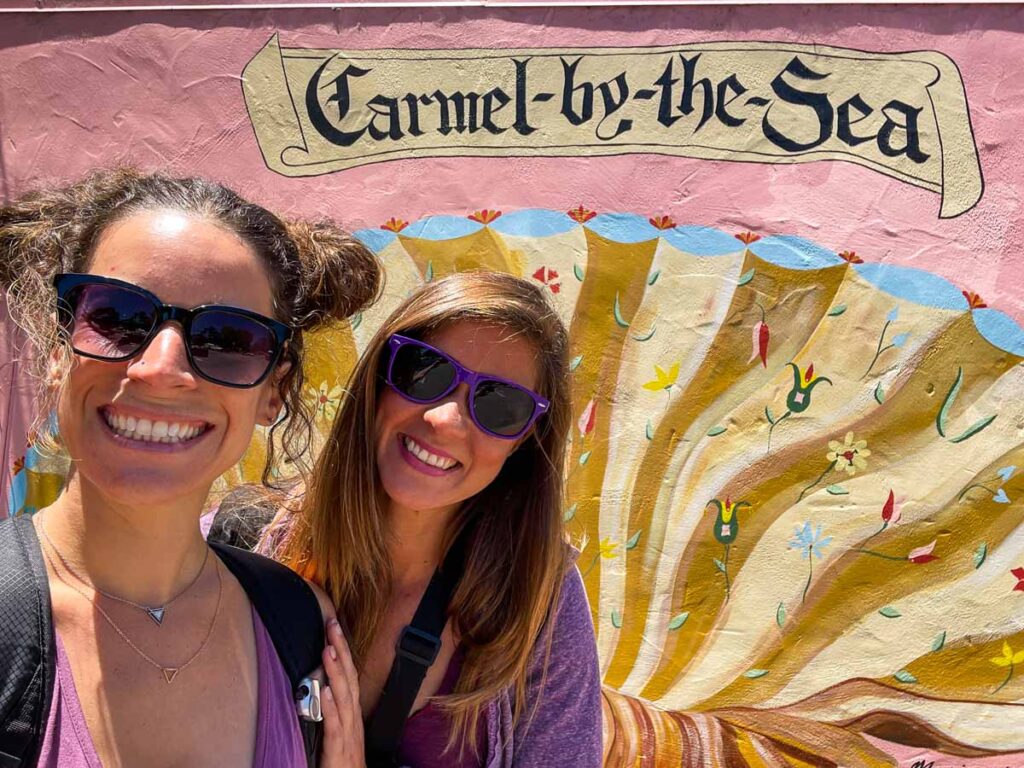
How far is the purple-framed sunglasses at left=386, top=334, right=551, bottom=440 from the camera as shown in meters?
1.55

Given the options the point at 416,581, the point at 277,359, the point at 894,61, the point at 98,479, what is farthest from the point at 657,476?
the point at 98,479

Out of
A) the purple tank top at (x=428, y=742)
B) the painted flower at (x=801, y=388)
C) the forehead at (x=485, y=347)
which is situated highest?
the painted flower at (x=801, y=388)

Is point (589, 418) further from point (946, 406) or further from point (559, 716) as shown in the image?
point (559, 716)

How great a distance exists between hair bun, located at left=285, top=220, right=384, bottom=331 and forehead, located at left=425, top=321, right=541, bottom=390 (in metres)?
0.15

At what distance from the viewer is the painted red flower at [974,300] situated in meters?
2.50

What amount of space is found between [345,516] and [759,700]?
1.54 meters

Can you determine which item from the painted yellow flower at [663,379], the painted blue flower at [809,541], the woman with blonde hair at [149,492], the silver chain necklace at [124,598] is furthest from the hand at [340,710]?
the painted blue flower at [809,541]

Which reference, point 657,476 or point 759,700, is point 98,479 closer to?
point 657,476

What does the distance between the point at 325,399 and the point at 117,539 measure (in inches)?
62.5

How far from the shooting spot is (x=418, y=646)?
1.56 meters

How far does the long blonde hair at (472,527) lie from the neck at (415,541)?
0.02 meters

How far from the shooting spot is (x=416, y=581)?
171 cm

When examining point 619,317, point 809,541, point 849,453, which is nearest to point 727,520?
point 809,541

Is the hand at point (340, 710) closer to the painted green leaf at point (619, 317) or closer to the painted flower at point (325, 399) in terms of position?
the painted flower at point (325, 399)
